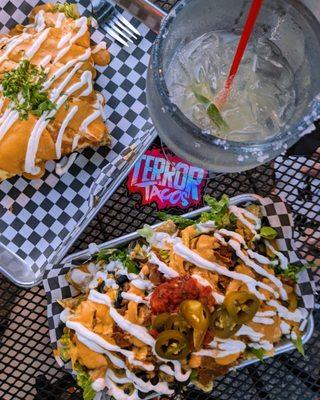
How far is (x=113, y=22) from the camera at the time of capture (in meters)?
1.99

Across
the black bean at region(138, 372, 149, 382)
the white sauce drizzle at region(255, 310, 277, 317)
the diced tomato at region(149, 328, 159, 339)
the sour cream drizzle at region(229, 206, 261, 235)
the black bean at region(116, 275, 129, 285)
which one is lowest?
the black bean at region(138, 372, 149, 382)

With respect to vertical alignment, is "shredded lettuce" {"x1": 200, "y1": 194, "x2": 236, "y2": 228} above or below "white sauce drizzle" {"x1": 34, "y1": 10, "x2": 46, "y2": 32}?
above

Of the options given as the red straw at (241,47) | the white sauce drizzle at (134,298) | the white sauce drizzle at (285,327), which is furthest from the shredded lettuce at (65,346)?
the red straw at (241,47)

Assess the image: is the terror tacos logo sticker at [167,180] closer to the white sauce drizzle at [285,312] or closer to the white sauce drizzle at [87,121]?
the white sauce drizzle at [87,121]

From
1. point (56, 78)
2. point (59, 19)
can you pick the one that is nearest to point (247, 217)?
point (56, 78)

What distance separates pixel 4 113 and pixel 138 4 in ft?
1.65

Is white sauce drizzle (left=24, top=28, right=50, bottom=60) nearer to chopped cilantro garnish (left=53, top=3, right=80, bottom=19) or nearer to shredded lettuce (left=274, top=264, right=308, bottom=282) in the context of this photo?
chopped cilantro garnish (left=53, top=3, right=80, bottom=19)

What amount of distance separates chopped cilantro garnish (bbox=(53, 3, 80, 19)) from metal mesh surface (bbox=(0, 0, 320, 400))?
29cm

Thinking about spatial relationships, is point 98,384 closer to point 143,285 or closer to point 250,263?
point 143,285

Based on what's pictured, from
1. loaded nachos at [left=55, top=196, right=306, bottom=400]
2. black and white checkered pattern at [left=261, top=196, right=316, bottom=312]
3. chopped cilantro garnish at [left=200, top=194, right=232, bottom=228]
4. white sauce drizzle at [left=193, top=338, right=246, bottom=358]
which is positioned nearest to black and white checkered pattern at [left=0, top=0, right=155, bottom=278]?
loaded nachos at [left=55, top=196, right=306, bottom=400]

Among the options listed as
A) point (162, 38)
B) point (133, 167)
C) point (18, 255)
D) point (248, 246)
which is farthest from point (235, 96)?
point (18, 255)

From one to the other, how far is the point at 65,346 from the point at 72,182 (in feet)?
1.56

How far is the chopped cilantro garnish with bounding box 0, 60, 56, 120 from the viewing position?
1827 millimetres

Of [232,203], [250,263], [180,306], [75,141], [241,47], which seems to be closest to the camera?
[241,47]
